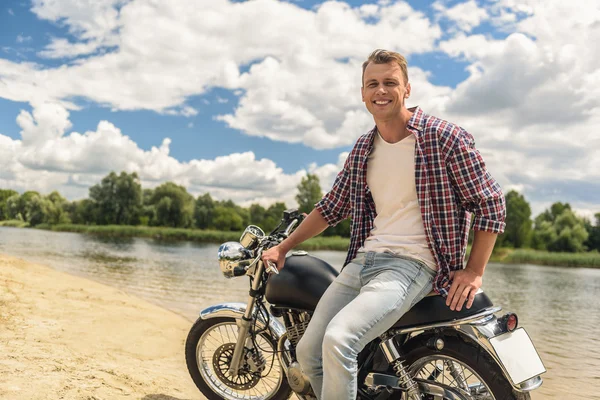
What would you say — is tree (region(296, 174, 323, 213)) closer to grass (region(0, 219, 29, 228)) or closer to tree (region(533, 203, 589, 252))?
tree (region(533, 203, 589, 252))

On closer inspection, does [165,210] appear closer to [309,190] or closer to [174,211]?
[174,211]

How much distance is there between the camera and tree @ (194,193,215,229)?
74.9 metres

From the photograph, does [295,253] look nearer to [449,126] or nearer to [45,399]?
[449,126]

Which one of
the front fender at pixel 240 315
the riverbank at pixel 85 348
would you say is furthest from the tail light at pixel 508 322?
the riverbank at pixel 85 348

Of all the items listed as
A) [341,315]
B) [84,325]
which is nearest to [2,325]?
[84,325]

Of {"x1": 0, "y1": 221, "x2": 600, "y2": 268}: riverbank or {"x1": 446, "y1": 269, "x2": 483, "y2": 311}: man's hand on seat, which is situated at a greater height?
{"x1": 446, "y1": 269, "x2": 483, "y2": 311}: man's hand on seat

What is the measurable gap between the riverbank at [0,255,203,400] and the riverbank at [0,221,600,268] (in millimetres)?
32168

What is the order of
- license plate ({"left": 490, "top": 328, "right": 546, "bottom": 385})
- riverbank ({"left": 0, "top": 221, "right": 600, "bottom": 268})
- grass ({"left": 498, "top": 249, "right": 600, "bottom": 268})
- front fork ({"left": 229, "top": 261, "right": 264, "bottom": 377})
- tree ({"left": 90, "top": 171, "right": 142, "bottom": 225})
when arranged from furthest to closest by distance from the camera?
1. tree ({"left": 90, "top": 171, "right": 142, "bottom": 225})
2. riverbank ({"left": 0, "top": 221, "right": 600, "bottom": 268})
3. grass ({"left": 498, "top": 249, "right": 600, "bottom": 268})
4. front fork ({"left": 229, "top": 261, "right": 264, "bottom": 377})
5. license plate ({"left": 490, "top": 328, "right": 546, "bottom": 385})

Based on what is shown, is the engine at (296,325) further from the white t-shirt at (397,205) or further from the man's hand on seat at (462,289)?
the man's hand on seat at (462,289)

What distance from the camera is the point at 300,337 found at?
10.1 feet

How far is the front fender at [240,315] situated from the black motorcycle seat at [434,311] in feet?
3.37

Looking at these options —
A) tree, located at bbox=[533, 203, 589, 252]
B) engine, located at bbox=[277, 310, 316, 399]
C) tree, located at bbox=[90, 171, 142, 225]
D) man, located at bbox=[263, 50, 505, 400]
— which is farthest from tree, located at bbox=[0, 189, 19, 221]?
man, located at bbox=[263, 50, 505, 400]

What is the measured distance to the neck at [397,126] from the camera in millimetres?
2576

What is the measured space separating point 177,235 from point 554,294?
143 ft
